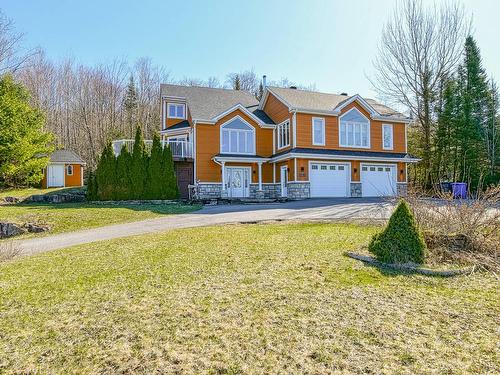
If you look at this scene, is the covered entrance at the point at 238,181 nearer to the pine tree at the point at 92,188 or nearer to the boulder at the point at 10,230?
the pine tree at the point at 92,188

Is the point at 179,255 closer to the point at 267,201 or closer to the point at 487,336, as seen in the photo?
the point at 487,336

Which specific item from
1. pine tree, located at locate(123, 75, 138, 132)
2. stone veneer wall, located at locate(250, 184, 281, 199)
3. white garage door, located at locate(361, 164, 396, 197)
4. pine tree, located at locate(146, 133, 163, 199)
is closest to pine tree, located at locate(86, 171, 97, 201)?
pine tree, located at locate(146, 133, 163, 199)

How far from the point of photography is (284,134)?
22.1 meters

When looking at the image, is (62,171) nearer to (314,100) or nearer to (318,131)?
(318,131)

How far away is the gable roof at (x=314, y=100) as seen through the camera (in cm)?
2155

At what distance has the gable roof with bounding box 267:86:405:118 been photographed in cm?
2155

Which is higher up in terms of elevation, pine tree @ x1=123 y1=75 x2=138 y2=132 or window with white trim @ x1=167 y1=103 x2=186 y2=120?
pine tree @ x1=123 y1=75 x2=138 y2=132

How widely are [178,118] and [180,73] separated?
20.3 m

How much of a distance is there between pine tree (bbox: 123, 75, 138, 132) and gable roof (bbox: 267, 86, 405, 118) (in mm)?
20332

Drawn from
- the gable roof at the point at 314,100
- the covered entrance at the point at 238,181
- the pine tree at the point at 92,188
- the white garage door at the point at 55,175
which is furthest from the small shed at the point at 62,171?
the gable roof at the point at 314,100

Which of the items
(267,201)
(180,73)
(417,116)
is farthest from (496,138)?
(180,73)

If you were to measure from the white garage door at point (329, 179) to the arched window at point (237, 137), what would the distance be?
4.57 m

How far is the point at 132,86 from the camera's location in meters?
38.0

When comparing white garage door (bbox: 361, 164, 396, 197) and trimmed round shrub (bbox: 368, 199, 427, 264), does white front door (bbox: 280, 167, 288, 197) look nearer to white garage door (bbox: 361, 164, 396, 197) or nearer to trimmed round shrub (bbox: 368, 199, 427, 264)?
white garage door (bbox: 361, 164, 396, 197)
